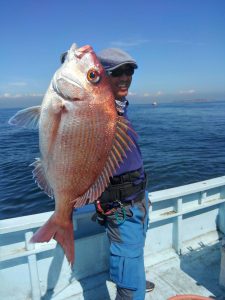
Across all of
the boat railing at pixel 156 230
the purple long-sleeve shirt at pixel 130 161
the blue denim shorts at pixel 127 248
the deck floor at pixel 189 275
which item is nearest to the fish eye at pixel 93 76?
the purple long-sleeve shirt at pixel 130 161

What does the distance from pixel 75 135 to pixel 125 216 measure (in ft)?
3.26

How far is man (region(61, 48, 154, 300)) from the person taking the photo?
8.39ft

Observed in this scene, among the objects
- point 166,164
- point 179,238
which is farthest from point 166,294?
point 166,164

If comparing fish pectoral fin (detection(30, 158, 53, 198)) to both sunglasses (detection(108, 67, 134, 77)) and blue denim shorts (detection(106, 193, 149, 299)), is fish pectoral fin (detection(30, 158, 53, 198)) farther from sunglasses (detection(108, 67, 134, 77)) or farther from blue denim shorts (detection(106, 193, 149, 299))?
sunglasses (detection(108, 67, 134, 77))

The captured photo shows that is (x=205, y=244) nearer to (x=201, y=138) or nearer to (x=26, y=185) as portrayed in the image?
(x=26, y=185)

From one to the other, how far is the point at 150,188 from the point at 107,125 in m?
10.3

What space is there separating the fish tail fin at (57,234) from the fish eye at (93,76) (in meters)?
0.99

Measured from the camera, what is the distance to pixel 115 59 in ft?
7.95

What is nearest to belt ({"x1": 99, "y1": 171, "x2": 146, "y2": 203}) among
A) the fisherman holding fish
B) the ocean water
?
the fisherman holding fish

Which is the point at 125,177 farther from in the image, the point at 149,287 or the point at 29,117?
the point at 149,287

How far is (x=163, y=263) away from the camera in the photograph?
165 inches

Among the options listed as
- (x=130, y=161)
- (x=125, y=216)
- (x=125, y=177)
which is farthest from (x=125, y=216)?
(x=130, y=161)

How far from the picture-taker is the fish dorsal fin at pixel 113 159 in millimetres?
2023

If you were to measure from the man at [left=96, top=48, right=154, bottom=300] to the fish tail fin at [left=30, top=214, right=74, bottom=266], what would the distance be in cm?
54
